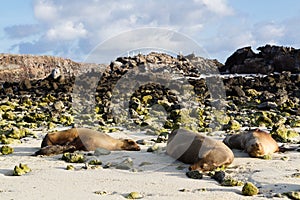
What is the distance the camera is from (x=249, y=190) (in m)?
5.91

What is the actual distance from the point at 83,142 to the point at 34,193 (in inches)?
112

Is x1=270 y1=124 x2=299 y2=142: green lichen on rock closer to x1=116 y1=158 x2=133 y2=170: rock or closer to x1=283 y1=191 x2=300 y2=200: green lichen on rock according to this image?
x1=116 y1=158 x2=133 y2=170: rock

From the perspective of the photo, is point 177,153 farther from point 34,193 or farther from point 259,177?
point 34,193

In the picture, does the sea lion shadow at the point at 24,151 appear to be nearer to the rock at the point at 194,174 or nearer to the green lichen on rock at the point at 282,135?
the rock at the point at 194,174

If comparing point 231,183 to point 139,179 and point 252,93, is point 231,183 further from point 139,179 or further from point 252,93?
point 252,93

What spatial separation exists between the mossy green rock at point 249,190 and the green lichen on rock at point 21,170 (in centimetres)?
327

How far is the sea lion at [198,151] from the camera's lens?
23.8 feet

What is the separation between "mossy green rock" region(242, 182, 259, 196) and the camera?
590 cm

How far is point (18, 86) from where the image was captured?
24.9 metres

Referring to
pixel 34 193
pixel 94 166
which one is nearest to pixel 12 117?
pixel 94 166

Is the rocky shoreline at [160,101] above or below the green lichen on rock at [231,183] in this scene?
above


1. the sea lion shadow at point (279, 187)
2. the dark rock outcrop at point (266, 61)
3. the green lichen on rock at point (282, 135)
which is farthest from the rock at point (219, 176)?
the dark rock outcrop at point (266, 61)

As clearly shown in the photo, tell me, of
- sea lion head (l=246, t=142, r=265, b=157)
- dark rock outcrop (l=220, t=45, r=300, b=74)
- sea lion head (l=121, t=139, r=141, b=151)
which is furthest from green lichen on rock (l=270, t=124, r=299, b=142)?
dark rock outcrop (l=220, t=45, r=300, b=74)

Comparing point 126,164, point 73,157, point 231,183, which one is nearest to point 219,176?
point 231,183
